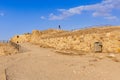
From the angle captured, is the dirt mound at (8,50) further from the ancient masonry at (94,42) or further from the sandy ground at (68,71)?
the sandy ground at (68,71)

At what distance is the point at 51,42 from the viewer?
36.5m

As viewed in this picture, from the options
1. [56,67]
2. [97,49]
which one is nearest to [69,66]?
[56,67]

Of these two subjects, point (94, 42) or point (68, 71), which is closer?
point (68, 71)

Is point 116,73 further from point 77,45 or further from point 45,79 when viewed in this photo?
point 77,45

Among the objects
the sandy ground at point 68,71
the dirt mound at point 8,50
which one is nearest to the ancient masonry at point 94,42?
the sandy ground at point 68,71

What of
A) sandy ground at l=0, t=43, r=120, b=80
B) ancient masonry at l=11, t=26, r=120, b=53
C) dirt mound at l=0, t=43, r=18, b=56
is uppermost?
ancient masonry at l=11, t=26, r=120, b=53

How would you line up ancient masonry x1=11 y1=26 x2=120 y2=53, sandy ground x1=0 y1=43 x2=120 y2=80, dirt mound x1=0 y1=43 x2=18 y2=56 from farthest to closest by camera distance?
1. dirt mound x1=0 y1=43 x2=18 y2=56
2. ancient masonry x1=11 y1=26 x2=120 y2=53
3. sandy ground x1=0 y1=43 x2=120 y2=80

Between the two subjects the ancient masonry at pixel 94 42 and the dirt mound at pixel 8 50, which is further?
the dirt mound at pixel 8 50

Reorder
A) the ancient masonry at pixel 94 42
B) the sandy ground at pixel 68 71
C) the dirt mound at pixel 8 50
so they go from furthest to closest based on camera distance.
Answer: the dirt mound at pixel 8 50 < the ancient masonry at pixel 94 42 < the sandy ground at pixel 68 71

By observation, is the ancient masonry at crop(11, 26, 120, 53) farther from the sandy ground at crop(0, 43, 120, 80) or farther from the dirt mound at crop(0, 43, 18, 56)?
the dirt mound at crop(0, 43, 18, 56)

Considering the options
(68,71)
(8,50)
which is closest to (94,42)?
(68,71)

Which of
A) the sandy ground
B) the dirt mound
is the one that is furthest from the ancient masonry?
the dirt mound

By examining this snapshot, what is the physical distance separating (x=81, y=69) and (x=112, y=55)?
631 cm

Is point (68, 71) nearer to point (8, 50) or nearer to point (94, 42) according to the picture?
point (94, 42)
